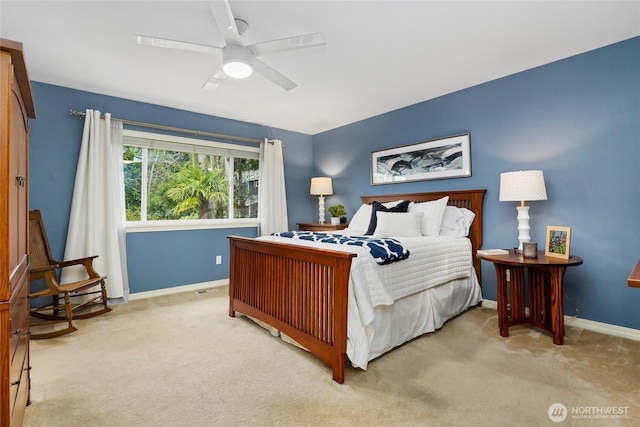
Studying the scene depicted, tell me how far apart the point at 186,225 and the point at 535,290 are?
12.7 ft

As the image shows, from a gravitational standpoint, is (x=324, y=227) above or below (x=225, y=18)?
below

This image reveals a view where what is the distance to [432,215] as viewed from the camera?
3242 millimetres

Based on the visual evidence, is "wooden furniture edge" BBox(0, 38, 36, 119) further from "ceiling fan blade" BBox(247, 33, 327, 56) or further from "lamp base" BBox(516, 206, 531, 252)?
"lamp base" BBox(516, 206, 531, 252)

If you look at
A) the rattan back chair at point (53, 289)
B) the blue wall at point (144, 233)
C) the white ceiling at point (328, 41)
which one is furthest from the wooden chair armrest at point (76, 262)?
the white ceiling at point (328, 41)

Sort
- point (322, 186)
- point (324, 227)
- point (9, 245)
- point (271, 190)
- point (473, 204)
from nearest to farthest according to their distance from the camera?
point (9, 245) < point (473, 204) < point (324, 227) < point (271, 190) < point (322, 186)

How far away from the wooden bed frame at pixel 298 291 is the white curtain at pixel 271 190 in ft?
5.43

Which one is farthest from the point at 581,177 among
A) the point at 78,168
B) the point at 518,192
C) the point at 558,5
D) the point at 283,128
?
the point at 78,168

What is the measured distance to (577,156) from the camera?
2637mm

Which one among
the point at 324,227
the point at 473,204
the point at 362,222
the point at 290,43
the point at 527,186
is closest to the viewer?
the point at 290,43

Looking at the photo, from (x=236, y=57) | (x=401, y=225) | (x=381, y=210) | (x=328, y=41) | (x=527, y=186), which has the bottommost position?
(x=401, y=225)

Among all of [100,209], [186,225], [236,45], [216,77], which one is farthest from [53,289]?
[236,45]

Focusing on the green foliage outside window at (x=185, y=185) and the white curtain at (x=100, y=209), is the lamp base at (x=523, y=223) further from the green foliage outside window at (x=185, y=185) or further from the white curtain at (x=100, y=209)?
the white curtain at (x=100, y=209)

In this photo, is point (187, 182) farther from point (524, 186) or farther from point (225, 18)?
point (524, 186)

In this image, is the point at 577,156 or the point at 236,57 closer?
the point at 236,57
